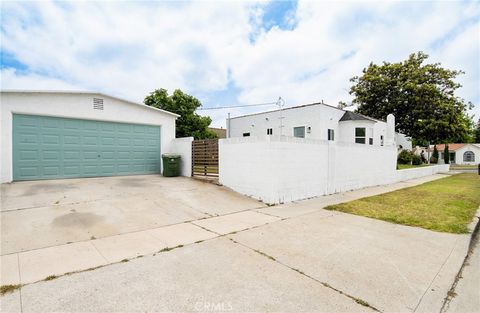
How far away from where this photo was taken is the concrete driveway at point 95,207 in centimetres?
472

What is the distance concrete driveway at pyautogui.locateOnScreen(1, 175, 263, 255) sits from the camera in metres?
4.72

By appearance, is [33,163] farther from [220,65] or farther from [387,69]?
[387,69]

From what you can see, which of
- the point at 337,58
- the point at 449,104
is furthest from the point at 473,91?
the point at 337,58

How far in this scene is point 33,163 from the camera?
9492 millimetres

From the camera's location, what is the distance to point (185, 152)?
12234 millimetres

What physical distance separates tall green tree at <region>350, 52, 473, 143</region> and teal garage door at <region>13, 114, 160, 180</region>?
2557cm

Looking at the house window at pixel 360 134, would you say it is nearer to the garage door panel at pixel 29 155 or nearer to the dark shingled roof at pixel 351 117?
the dark shingled roof at pixel 351 117

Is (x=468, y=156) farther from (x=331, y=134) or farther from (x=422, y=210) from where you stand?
(x=422, y=210)

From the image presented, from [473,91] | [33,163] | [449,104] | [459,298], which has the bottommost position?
[459,298]

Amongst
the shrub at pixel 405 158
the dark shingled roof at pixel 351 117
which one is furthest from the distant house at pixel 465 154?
the dark shingled roof at pixel 351 117

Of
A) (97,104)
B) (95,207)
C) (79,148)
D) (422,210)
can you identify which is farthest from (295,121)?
(95,207)

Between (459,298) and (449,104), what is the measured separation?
29.3 m

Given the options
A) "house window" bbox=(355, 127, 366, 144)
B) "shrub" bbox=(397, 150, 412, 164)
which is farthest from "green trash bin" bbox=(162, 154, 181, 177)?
"shrub" bbox=(397, 150, 412, 164)

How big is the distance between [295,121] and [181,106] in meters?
9.64
